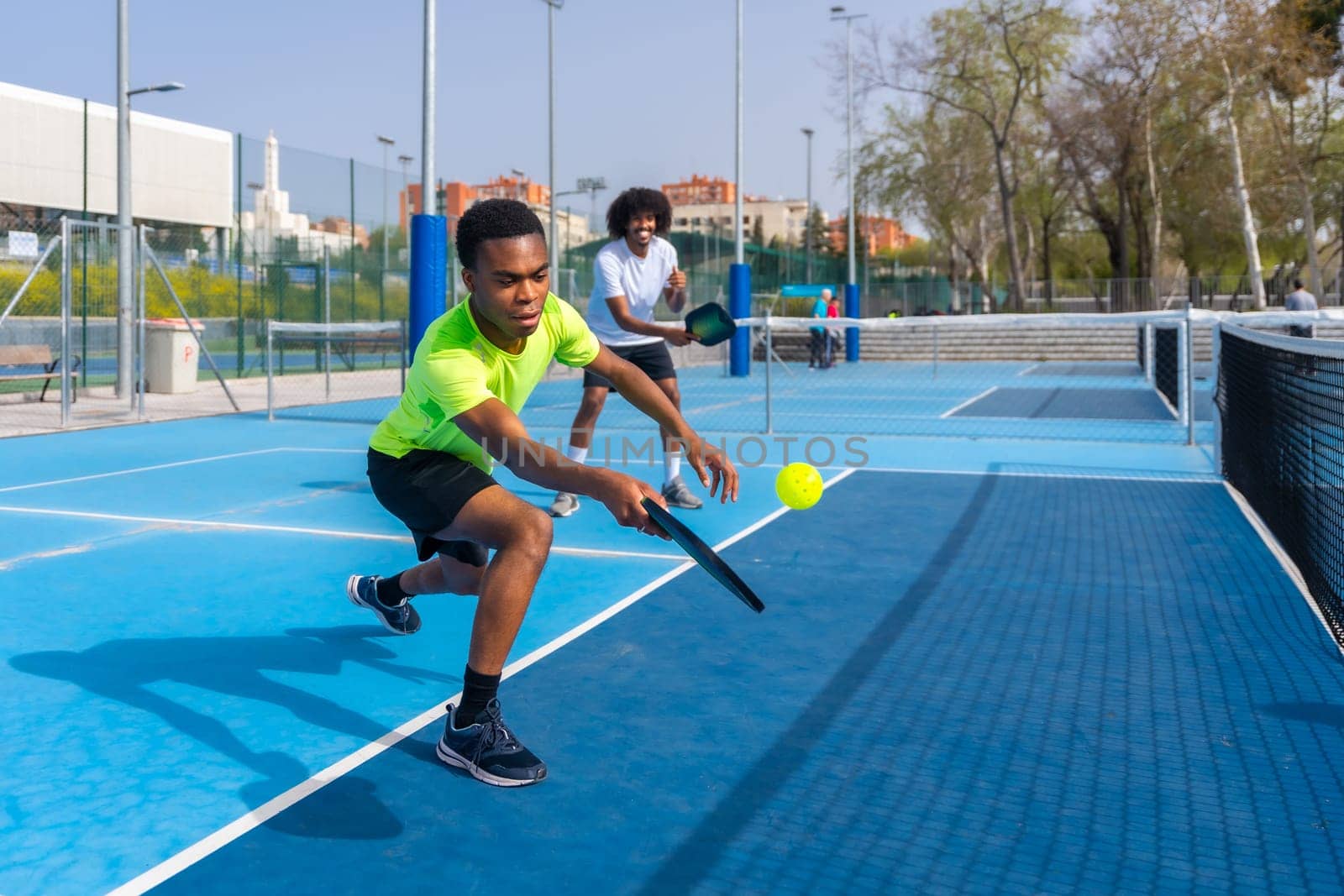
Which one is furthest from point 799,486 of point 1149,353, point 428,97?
point 1149,353

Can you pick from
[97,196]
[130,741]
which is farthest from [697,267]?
[130,741]

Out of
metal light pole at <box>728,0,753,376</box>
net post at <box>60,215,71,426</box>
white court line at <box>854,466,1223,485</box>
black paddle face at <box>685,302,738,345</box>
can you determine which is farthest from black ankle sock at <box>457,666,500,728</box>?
metal light pole at <box>728,0,753,376</box>

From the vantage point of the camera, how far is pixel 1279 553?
21.1 ft

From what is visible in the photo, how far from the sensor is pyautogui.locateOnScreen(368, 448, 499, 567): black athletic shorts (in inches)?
145

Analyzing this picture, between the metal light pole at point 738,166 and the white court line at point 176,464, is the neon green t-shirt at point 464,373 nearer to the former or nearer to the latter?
the white court line at point 176,464

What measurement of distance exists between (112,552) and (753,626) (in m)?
3.70

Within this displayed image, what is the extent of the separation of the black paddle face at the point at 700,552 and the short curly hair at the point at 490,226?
1.08 m

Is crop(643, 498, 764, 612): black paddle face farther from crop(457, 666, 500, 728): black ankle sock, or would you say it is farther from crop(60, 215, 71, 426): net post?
crop(60, 215, 71, 426): net post

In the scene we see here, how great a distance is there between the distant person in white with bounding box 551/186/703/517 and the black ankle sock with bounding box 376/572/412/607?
303 centimetres

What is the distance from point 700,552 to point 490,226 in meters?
1.31

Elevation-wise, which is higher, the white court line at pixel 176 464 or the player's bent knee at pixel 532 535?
the player's bent knee at pixel 532 535

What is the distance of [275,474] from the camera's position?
31.7 ft

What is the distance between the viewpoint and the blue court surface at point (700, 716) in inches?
115

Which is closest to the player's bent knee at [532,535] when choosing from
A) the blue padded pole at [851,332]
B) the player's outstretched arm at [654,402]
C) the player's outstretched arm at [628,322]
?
the player's outstretched arm at [654,402]
